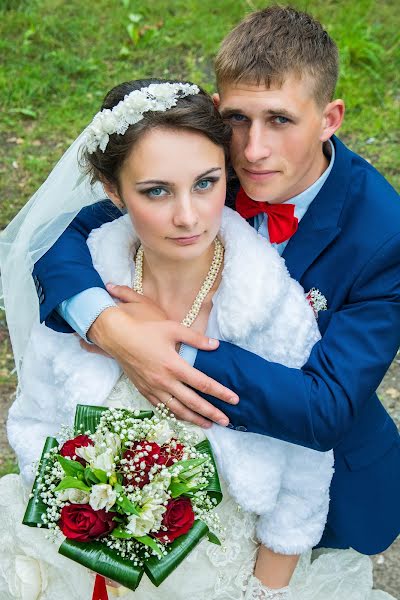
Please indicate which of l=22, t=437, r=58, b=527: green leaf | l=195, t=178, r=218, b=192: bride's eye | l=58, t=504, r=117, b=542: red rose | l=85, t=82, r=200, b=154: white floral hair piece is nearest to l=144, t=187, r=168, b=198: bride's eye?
l=195, t=178, r=218, b=192: bride's eye

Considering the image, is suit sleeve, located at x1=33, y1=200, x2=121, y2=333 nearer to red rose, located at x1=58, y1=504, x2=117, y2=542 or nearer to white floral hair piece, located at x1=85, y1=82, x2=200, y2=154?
white floral hair piece, located at x1=85, y1=82, x2=200, y2=154

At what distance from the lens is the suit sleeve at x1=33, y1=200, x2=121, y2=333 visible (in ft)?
10.5

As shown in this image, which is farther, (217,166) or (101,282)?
(101,282)

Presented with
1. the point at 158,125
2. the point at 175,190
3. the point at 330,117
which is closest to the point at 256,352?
the point at 175,190

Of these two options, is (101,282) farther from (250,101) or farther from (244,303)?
(250,101)

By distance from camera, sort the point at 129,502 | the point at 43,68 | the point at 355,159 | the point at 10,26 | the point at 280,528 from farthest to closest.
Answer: the point at 10,26
the point at 43,68
the point at 355,159
the point at 280,528
the point at 129,502

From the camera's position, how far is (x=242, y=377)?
290 cm

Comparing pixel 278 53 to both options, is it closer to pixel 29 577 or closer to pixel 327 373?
pixel 327 373

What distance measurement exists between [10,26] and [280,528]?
22.2ft

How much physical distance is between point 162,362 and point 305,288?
63cm

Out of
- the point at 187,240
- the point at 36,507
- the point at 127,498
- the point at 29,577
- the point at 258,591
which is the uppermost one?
the point at 187,240

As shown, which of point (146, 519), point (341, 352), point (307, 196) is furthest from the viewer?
point (307, 196)

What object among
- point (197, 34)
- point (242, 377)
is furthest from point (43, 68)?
point (242, 377)

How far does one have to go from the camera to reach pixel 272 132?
124 inches
